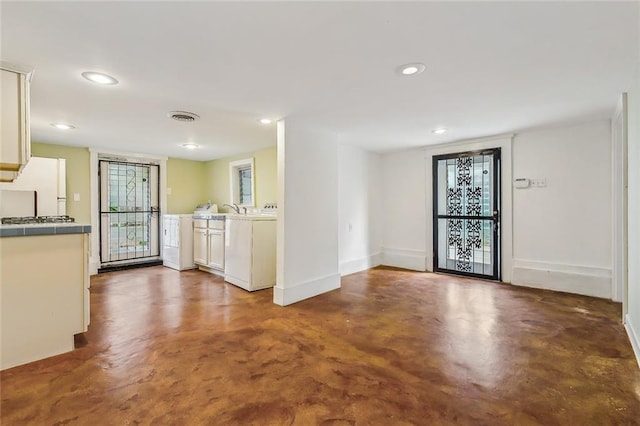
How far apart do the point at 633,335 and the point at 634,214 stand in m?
0.95

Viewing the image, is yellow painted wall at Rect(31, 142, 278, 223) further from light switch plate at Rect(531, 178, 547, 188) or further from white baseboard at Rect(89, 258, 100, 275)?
light switch plate at Rect(531, 178, 547, 188)

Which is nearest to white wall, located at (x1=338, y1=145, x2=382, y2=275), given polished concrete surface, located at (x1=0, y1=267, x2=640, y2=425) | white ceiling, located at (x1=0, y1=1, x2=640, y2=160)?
white ceiling, located at (x1=0, y1=1, x2=640, y2=160)

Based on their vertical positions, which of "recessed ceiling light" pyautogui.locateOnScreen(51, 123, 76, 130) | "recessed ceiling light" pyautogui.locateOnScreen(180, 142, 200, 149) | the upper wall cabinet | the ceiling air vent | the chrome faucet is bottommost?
the chrome faucet

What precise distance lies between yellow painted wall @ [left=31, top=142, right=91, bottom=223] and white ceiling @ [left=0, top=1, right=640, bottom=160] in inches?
63.2

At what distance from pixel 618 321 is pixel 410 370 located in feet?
7.79

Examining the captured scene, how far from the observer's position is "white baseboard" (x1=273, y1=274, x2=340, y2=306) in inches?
134

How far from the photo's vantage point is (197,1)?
1467mm

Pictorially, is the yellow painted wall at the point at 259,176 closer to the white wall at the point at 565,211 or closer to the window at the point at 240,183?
the window at the point at 240,183

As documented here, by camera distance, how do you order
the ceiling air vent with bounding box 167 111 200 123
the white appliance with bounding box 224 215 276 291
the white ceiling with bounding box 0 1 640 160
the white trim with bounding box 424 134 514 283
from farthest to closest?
1. the white trim with bounding box 424 134 514 283
2. the white appliance with bounding box 224 215 276 291
3. the ceiling air vent with bounding box 167 111 200 123
4. the white ceiling with bounding box 0 1 640 160

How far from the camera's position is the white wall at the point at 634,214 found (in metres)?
2.20

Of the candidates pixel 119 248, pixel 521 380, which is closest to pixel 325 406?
pixel 521 380

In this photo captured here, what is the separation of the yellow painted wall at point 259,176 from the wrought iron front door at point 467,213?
2.72m

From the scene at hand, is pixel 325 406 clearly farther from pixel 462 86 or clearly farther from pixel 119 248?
pixel 119 248

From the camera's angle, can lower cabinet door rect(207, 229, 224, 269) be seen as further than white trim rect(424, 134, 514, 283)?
Yes
